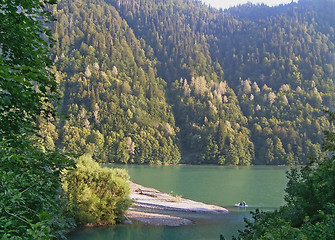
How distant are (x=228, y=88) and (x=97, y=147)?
91171 mm

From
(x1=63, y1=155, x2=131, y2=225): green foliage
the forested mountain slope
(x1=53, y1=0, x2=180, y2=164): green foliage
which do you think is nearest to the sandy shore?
(x1=63, y1=155, x2=131, y2=225): green foliage

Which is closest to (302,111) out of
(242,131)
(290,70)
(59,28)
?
(242,131)

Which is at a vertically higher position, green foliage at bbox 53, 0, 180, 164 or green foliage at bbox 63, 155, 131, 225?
green foliage at bbox 53, 0, 180, 164

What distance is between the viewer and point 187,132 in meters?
159

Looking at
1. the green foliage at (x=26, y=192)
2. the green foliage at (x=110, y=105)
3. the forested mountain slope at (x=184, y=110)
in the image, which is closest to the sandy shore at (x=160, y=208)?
the green foliage at (x=26, y=192)

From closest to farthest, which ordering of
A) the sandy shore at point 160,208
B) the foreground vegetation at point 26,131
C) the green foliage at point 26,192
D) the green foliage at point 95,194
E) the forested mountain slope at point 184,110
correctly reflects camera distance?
the green foliage at point 26,192 → the foreground vegetation at point 26,131 → the green foliage at point 95,194 → the sandy shore at point 160,208 → the forested mountain slope at point 184,110

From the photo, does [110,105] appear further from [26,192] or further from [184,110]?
[26,192]

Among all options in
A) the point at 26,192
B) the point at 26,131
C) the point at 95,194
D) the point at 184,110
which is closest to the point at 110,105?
the point at 184,110

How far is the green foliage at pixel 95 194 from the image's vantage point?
25.3m

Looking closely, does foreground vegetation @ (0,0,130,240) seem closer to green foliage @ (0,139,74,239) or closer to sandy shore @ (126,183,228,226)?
green foliage @ (0,139,74,239)

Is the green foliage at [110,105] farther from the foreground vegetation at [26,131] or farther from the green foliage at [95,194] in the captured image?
the foreground vegetation at [26,131]

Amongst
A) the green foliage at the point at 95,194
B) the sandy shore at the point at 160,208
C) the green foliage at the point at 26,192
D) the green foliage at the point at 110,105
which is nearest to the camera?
the green foliage at the point at 26,192

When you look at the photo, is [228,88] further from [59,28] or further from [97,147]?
[59,28]

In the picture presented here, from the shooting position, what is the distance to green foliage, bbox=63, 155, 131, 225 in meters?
25.3
